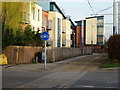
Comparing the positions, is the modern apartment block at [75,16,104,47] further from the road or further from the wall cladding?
the road

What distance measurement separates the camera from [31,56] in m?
29.0

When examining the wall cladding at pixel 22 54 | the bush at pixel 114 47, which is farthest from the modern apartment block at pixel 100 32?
the bush at pixel 114 47

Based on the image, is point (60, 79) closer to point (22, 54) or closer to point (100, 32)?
point (22, 54)

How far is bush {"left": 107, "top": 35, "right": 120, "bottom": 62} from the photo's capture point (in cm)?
2523

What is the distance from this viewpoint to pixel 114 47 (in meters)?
25.8

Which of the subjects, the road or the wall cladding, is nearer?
the road

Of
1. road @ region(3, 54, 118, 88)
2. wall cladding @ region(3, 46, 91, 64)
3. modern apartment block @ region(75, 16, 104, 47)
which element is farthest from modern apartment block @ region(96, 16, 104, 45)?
road @ region(3, 54, 118, 88)

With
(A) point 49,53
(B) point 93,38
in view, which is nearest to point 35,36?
(A) point 49,53

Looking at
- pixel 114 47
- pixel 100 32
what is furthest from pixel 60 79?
pixel 100 32

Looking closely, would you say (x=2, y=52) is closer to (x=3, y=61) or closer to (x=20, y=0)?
(x=3, y=61)

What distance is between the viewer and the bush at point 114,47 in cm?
2523

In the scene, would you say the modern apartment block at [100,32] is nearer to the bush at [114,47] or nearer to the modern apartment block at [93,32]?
the modern apartment block at [93,32]

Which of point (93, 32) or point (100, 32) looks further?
point (100, 32)

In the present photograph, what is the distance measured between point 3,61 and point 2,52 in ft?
3.58
